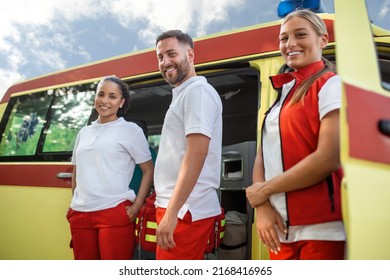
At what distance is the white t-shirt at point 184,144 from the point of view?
137 cm

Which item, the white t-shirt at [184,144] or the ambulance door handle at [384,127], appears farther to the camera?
the white t-shirt at [184,144]

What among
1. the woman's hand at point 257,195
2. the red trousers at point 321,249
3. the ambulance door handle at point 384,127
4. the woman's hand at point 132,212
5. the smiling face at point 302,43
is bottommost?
the red trousers at point 321,249

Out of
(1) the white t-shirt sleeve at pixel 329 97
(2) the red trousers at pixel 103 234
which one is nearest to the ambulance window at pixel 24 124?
(2) the red trousers at pixel 103 234

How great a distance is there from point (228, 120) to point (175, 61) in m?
2.00

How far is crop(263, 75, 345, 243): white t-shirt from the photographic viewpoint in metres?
1.06

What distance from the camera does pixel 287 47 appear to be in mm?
1271

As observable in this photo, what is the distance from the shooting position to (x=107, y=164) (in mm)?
1771

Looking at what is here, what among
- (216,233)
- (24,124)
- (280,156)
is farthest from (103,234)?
(24,124)

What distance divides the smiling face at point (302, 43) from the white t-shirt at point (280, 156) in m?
Answer: 0.09

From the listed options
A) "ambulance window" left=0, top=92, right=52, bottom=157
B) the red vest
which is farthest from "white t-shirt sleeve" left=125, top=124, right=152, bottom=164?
"ambulance window" left=0, top=92, right=52, bottom=157

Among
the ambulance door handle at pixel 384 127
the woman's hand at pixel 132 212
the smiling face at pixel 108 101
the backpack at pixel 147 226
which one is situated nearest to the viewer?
the ambulance door handle at pixel 384 127

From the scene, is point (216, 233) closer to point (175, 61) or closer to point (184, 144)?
point (184, 144)

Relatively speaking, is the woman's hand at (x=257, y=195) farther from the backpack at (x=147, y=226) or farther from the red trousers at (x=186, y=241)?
the backpack at (x=147, y=226)
